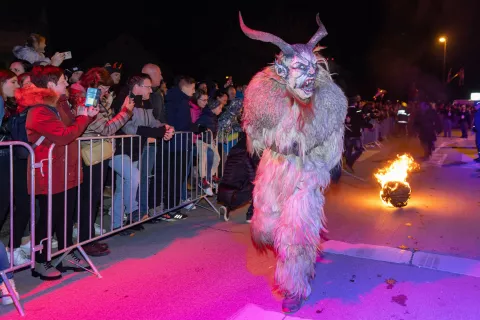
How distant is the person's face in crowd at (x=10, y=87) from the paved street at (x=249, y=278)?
6.66 feet

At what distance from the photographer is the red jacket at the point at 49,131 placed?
432 cm

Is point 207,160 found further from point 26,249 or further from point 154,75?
point 26,249

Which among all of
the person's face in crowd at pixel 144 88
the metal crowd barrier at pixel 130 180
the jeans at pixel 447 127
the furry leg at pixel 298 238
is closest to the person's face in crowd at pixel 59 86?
the metal crowd barrier at pixel 130 180

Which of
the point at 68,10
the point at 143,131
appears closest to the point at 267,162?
the point at 143,131

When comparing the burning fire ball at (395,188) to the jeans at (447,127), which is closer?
the burning fire ball at (395,188)

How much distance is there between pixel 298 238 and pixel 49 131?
2.49 meters

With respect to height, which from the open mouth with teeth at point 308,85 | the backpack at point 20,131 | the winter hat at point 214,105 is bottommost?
the backpack at point 20,131

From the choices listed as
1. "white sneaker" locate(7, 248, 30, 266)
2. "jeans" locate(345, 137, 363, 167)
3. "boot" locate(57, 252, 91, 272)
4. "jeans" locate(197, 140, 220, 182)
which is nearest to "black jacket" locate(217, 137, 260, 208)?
"jeans" locate(197, 140, 220, 182)

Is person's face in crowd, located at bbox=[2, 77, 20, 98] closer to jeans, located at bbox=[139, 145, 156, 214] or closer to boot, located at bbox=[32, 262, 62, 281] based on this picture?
jeans, located at bbox=[139, 145, 156, 214]

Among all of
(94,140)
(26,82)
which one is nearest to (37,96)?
(26,82)

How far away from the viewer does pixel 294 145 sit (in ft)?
12.9

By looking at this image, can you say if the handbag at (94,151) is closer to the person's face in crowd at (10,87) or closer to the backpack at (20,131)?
the backpack at (20,131)

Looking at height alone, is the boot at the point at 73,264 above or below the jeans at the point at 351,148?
below

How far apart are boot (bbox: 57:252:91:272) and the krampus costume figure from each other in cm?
218
